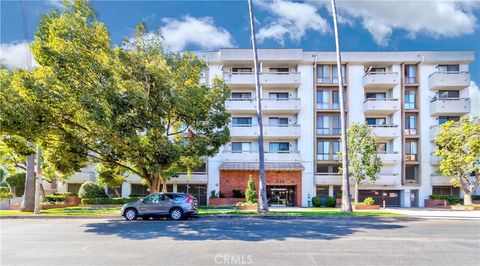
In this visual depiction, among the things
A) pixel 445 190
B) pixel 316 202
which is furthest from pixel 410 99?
pixel 316 202

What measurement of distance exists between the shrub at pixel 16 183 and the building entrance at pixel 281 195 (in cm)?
2500

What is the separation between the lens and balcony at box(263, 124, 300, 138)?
110 feet

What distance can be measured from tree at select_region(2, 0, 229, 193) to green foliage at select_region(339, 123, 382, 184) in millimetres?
16945

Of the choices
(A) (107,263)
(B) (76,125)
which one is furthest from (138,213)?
(A) (107,263)

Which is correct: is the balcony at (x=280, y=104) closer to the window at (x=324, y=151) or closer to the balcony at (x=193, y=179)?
the window at (x=324, y=151)

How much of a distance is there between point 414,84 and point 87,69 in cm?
3306

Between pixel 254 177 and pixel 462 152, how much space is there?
20.0 m

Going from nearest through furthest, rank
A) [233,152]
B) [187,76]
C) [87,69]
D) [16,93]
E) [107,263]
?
[107,263] → [16,93] → [87,69] → [187,76] → [233,152]

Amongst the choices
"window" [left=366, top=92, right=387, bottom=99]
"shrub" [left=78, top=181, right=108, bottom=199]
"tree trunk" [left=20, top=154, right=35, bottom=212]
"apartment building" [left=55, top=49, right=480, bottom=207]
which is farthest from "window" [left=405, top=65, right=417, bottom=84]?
"tree trunk" [left=20, top=154, right=35, bottom=212]

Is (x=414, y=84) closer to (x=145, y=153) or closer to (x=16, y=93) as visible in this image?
(x=145, y=153)

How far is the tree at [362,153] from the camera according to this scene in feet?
98.2

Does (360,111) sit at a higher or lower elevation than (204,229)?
higher

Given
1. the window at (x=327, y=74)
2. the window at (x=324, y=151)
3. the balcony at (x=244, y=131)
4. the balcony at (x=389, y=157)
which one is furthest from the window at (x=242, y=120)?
the balcony at (x=389, y=157)

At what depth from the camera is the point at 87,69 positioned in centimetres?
1573
